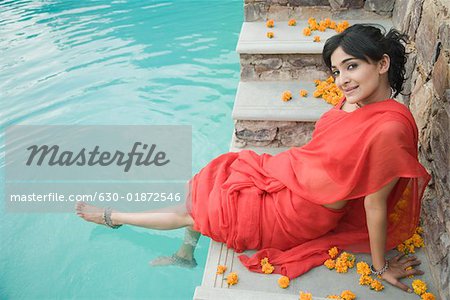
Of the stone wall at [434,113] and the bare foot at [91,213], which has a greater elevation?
the stone wall at [434,113]

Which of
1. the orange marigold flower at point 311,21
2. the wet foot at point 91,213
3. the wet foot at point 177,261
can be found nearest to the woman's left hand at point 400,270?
the wet foot at point 177,261

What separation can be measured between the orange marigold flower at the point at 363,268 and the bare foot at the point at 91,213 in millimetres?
1266

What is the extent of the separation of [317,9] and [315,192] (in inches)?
69.8

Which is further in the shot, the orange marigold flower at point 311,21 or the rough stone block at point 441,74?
the orange marigold flower at point 311,21

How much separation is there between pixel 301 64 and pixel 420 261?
1404 mm

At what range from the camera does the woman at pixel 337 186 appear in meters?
1.36

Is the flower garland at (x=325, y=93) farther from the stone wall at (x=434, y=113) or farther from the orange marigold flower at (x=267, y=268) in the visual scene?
the orange marigold flower at (x=267, y=268)

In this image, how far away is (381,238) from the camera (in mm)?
1464

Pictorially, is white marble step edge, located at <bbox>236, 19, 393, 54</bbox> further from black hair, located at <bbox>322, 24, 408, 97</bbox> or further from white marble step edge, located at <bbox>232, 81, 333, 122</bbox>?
black hair, located at <bbox>322, 24, 408, 97</bbox>

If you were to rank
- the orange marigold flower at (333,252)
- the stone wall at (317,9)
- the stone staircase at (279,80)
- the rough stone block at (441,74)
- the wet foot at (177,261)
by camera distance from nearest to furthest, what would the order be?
the rough stone block at (441,74)
the orange marigold flower at (333,252)
the wet foot at (177,261)
the stone staircase at (279,80)
the stone wall at (317,9)

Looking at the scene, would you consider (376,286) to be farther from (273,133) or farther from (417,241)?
(273,133)

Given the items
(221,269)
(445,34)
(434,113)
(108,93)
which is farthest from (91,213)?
(108,93)

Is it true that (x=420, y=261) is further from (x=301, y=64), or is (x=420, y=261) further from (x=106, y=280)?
(x=106, y=280)

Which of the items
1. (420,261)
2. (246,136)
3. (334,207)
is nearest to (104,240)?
(246,136)
